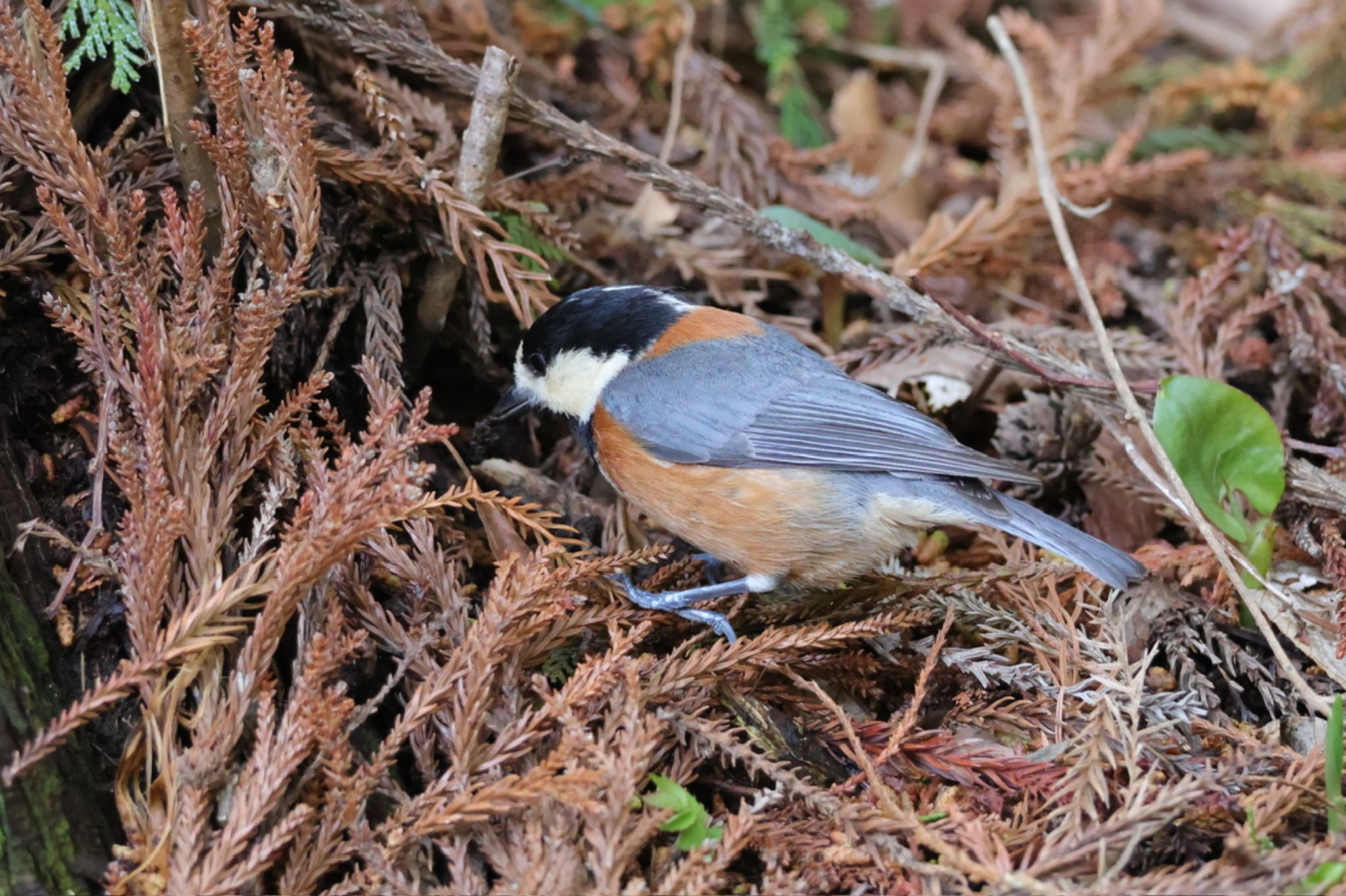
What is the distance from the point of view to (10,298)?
209cm

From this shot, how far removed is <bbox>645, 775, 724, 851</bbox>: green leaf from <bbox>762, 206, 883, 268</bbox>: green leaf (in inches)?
62.7

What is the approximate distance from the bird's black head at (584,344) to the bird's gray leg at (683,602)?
1.64 ft

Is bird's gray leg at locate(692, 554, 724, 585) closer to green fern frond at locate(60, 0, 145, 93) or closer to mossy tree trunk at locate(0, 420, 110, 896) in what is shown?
mossy tree trunk at locate(0, 420, 110, 896)

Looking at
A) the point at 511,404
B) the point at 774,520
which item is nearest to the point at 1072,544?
the point at 774,520

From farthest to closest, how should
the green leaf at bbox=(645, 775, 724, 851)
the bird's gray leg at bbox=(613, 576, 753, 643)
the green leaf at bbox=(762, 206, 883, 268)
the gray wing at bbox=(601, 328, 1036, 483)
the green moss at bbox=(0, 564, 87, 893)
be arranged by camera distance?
1. the green leaf at bbox=(762, 206, 883, 268)
2. the gray wing at bbox=(601, 328, 1036, 483)
3. the bird's gray leg at bbox=(613, 576, 753, 643)
4. the green leaf at bbox=(645, 775, 724, 851)
5. the green moss at bbox=(0, 564, 87, 893)

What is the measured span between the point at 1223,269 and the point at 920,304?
36.9 inches

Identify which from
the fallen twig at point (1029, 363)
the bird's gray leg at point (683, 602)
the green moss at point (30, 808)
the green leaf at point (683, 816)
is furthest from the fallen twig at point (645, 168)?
the green moss at point (30, 808)

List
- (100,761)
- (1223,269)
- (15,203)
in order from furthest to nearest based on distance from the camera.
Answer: (1223,269)
(15,203)
(100,761)

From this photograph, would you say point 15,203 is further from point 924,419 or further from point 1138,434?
point 1138,434

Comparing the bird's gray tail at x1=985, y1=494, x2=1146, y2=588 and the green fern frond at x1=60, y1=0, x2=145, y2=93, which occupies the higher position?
the green fern frond at x1=60, y1=0, x2=145, y2=93

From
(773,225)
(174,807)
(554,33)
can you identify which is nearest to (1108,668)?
(773,225)

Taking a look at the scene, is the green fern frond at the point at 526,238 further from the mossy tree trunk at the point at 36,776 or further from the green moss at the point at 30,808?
the green moss at the point at 30,808

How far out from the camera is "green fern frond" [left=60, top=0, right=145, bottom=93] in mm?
2139

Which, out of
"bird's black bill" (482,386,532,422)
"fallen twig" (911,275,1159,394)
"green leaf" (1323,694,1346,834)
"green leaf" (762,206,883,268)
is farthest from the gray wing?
"green leaf" (1323,694,1346,834)
